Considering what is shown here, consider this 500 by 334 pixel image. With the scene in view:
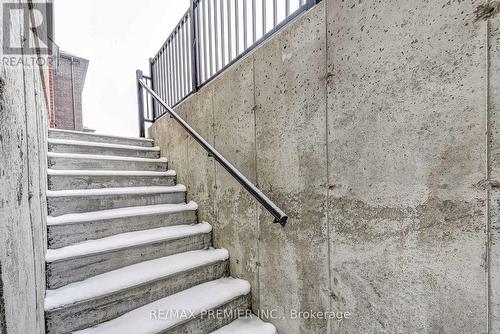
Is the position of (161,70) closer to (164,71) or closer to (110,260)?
(164,71)

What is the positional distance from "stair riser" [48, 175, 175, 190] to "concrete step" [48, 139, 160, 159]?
61 centimetres

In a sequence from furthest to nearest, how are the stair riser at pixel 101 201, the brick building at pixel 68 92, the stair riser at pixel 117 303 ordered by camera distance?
the brick building at pixel 68 92, the stair riser at pixel 101 201, the stair riser at pixel 117 303

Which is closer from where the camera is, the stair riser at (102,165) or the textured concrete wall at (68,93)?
the stair riser at (102,165)

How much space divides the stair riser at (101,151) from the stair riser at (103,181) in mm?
617

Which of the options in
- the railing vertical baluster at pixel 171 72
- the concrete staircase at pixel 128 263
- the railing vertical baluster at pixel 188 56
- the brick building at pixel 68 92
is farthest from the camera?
the brick building at pixel 68 92

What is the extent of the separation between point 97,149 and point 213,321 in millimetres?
2345

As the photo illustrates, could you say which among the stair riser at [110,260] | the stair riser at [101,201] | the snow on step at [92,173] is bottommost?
the stair riser at [110,260]

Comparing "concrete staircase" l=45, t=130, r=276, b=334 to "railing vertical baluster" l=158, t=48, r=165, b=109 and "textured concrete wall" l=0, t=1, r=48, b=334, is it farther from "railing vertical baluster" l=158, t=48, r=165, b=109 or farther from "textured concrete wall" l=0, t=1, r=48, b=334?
"railing vertical baluster" l=158, t=48, r=165, b=109

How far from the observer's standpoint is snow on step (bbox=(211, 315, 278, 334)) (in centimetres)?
171

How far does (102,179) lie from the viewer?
7.85 ft

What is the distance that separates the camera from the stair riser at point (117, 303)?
53.1 inches

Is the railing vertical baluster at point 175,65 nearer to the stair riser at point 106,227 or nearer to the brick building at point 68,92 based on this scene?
the stair riser at point 106,227

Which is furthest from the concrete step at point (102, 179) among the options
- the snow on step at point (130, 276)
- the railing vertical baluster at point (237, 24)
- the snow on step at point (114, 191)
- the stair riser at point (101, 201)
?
the railing vertical baluster at point (237, 24)

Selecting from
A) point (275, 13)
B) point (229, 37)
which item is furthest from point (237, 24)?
point (275, 13)
